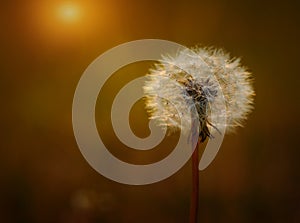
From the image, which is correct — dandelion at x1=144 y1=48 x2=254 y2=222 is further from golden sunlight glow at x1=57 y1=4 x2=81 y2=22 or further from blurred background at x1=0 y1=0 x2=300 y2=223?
golden sunlight glow at x1=57 y1=4 x2=81 y2=22

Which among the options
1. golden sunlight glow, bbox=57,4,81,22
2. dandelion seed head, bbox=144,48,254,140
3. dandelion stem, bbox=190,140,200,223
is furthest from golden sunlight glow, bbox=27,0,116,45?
dandelion stem, bbox=190,140,200,223

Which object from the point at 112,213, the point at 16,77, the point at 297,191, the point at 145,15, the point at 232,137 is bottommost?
the point at 112,213

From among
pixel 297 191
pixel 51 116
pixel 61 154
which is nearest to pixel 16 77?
pixel 51 116

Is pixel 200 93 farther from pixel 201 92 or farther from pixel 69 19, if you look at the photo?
pixel 69 19

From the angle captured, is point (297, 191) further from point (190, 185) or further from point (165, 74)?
point (165, 74)

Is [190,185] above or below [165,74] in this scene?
below

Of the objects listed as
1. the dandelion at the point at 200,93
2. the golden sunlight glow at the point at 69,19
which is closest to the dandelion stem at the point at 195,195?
the dandelion at the point at 200,93

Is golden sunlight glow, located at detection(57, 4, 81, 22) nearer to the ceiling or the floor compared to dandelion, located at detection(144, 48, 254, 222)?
nearer to the ceiling
